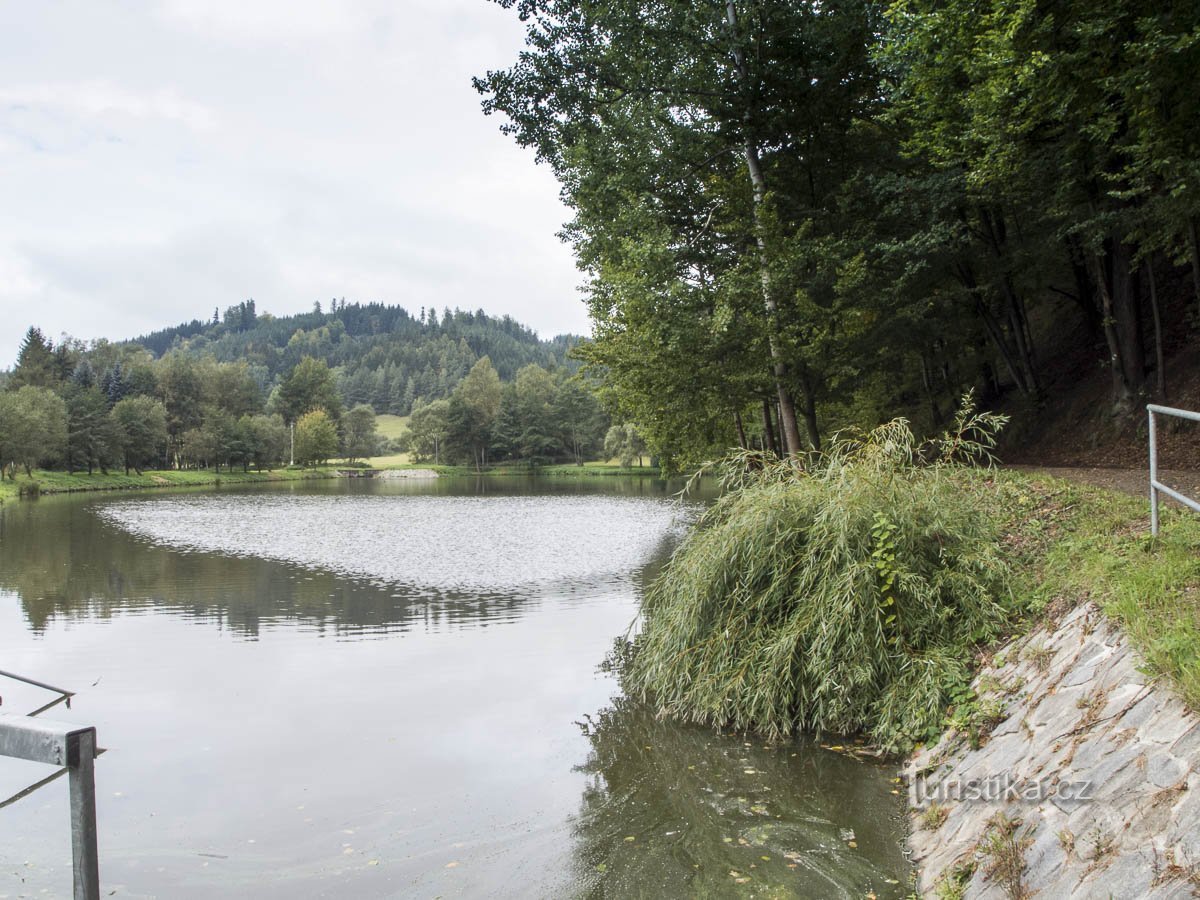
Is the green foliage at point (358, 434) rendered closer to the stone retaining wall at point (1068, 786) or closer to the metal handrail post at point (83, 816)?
the stone retaining wall at point (1068, 786)

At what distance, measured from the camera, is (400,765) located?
7.20m

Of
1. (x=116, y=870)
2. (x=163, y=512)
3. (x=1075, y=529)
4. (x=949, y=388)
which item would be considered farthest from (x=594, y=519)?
(x=116, y=870)

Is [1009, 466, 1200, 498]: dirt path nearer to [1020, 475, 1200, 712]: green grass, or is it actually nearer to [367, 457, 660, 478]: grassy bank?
[1020, 475, 1200, 712]: green grass

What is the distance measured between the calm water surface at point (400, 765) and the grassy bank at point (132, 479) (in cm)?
4798

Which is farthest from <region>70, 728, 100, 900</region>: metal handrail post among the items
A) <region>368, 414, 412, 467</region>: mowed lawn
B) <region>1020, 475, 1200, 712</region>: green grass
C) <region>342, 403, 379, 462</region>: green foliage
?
<region>342, 403, 379, 462</region>: green foliage

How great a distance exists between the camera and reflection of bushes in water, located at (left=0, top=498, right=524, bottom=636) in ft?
46.7

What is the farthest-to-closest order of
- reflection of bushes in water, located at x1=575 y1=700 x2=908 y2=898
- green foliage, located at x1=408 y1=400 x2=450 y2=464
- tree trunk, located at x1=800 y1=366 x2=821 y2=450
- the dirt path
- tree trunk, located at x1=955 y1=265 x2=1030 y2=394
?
green foliage, located at x1=408 y1=400 x2=450 y2=464 → tree trunk, located at x1=955 y1=265 x2=1030 y2=394 → tree trunk, located at x1=800 y1=366 x2=821 y2=450 → the dirt path → reflection of bushes in water, located at x1=575 y1=700 x2=908 y2=898

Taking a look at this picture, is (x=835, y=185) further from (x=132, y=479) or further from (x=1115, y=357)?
(x=132, y=479)

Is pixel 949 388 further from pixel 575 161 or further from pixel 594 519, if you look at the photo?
pixel 594 519

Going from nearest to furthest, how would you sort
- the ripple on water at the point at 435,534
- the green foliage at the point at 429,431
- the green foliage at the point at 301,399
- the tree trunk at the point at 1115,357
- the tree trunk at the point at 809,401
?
the tree trunk at the point at 1115,357 < the tree trunk at the point at 809,401 < the ripple on water at the point at 435,534 < the green foliage at the point at 429,431 < the green foliage at the point at 301,399

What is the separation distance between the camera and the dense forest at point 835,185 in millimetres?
12023

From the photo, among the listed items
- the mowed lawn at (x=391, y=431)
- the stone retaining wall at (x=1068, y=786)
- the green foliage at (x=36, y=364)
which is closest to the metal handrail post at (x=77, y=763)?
the stone retaining wall at (x=1068, y=786)

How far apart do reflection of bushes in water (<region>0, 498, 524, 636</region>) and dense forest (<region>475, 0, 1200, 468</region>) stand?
684 cm

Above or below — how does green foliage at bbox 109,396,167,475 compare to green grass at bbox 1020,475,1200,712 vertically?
above
